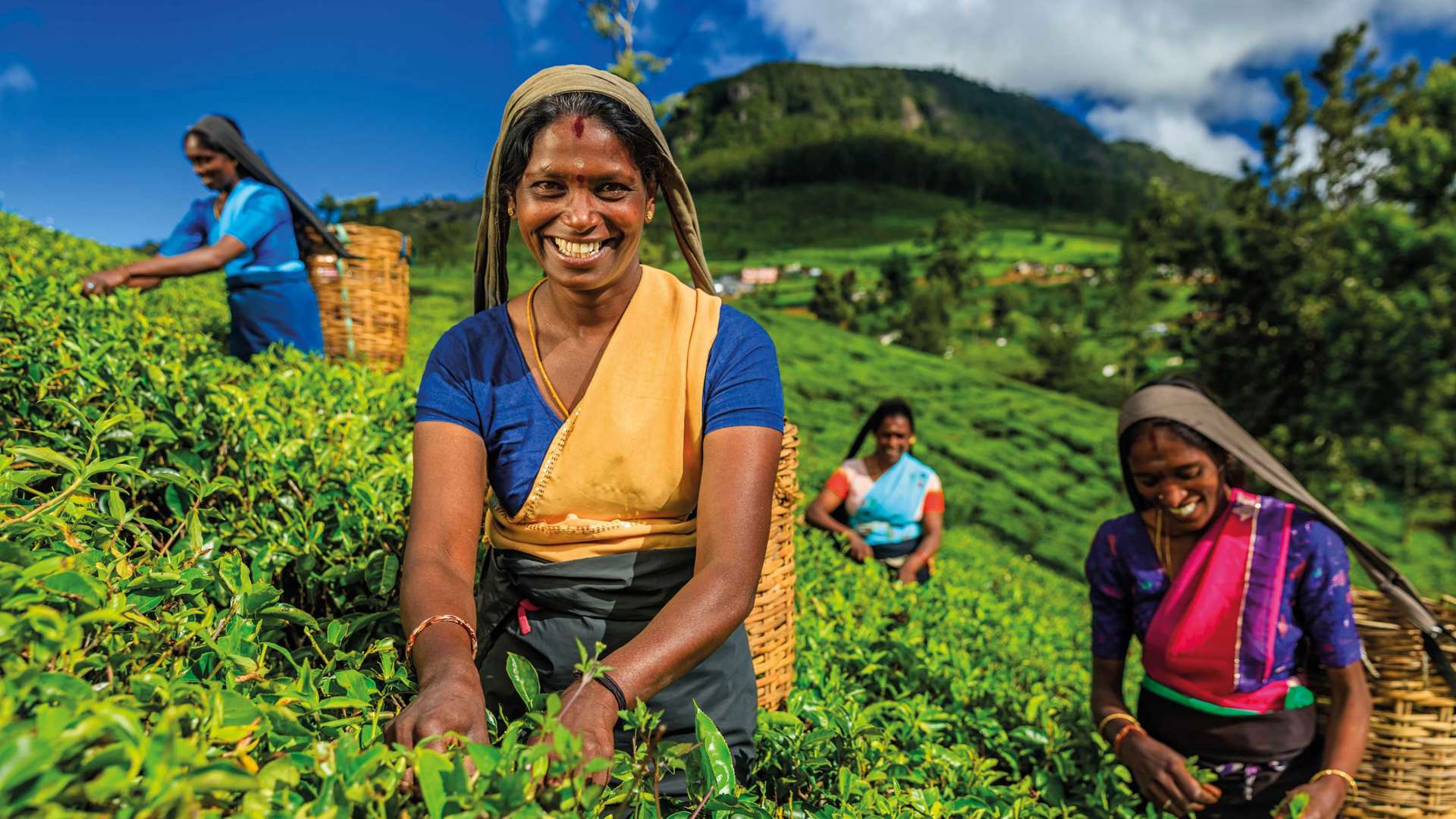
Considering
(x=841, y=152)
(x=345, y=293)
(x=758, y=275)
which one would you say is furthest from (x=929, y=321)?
(x=841, y=152)

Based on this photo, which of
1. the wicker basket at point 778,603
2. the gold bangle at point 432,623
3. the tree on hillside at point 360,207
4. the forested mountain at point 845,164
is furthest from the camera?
the forested mountain at point 845,164

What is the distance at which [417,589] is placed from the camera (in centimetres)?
155

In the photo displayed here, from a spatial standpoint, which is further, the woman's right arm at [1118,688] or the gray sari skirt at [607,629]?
the woman's right arm at [1118,688]

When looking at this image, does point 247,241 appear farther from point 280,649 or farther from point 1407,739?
point 1407,739

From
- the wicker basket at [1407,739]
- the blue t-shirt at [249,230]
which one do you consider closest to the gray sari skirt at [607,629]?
the wicker basket at [1407,739]

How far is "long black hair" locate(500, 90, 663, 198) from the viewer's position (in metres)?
1.71

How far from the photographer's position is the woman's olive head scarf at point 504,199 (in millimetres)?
1713

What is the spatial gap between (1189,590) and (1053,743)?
69 cm

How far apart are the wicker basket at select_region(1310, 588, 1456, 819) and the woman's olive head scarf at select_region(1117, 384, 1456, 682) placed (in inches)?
2.6

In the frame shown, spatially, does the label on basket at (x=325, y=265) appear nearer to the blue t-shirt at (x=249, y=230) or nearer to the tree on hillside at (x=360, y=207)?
the blue t-shirt at (x=249, y=230)

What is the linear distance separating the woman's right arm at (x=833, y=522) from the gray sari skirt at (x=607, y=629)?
3.42 meters

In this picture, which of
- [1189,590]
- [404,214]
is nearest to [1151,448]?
[1189,590]

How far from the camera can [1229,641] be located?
258 cm

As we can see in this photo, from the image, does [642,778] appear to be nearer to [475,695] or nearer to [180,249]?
[475,695]
